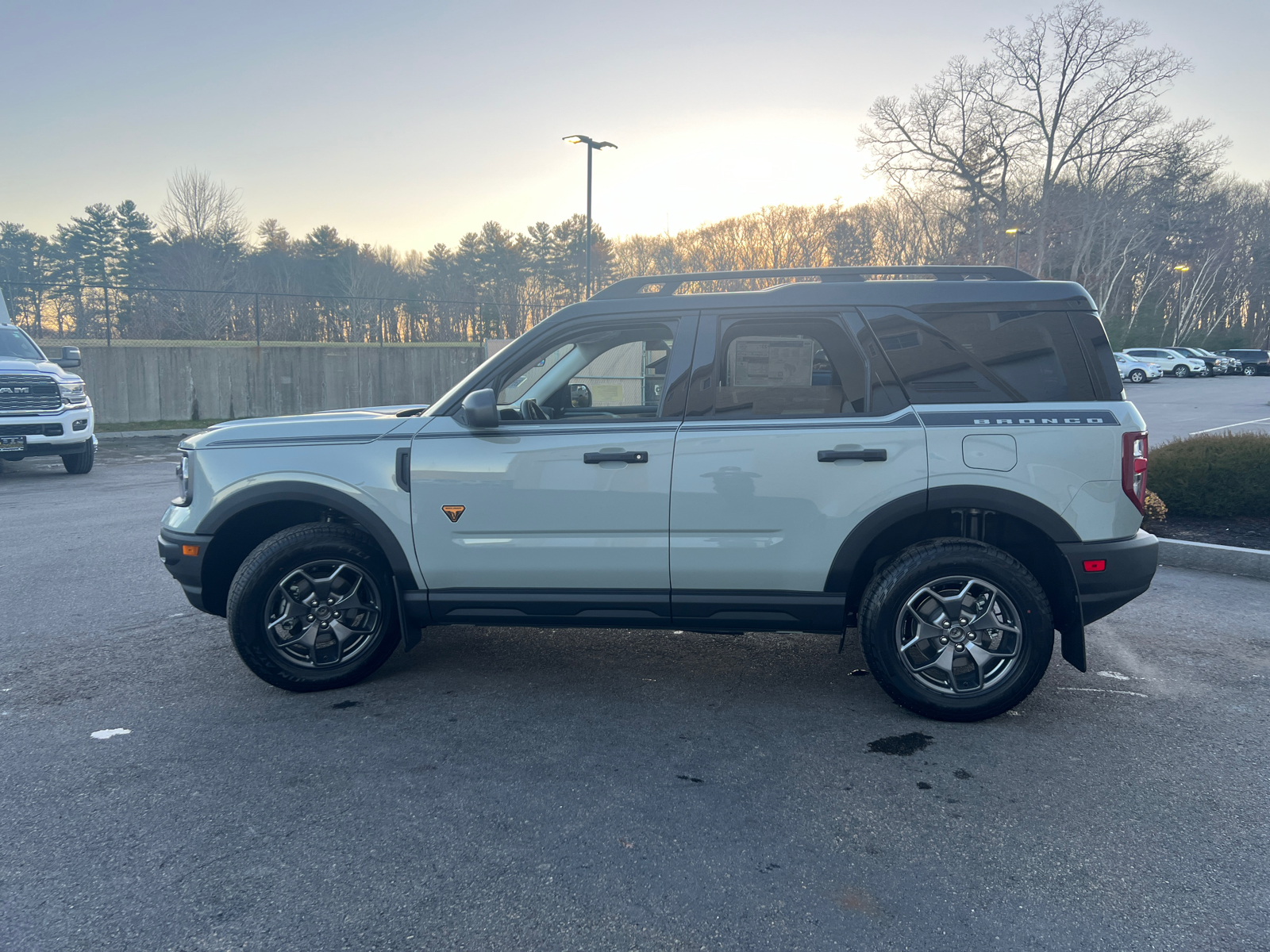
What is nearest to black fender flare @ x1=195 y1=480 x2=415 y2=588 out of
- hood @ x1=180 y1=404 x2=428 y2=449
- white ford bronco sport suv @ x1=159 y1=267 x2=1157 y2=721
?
white ford bronco sport suv @ x1=159 y1=267 x2=1157 y2=721

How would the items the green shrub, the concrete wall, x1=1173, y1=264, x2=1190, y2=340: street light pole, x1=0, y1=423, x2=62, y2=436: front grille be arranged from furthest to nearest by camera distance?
x1=1173, y1=264, x2=1190, y2=340: street light pole
the concrete wall
x1=0, y1=423, x2=62, y2=436: front grille
the green shrub

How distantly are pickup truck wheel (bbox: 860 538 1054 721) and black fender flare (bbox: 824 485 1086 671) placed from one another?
13 cm

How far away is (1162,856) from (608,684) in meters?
2.47

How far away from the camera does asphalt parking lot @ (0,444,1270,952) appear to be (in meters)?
2.57

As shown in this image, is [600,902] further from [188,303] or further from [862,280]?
[188,303]

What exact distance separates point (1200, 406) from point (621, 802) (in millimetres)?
29413

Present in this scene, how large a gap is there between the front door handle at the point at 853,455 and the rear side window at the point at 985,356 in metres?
0.33

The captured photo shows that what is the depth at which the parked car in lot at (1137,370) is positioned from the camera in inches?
1796

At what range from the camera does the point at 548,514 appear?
4.09 m

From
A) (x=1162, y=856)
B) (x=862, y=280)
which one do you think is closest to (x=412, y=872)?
(x=1162, y=856)

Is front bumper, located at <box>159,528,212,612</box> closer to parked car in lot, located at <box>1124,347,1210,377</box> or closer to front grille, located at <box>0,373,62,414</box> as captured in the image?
front grille, located at <box>0,373,62,414</box>

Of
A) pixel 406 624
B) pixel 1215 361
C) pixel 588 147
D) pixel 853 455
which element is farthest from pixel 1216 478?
pixel 1215 361

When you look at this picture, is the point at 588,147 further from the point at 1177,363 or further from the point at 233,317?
the point at 1177,363

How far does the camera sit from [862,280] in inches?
165
